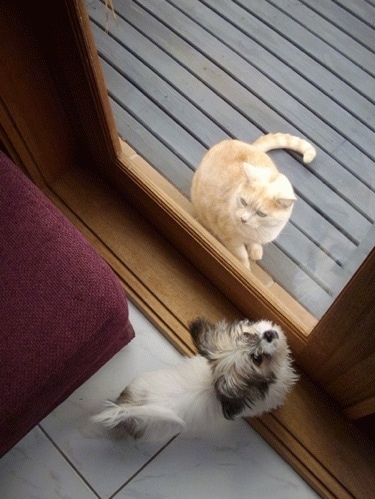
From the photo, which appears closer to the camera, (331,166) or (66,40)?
(66,40)

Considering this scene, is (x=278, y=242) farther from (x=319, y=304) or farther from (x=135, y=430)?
(x=135, y=430)

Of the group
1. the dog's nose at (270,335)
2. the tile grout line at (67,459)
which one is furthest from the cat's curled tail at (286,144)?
the tile grout line at (67,459)

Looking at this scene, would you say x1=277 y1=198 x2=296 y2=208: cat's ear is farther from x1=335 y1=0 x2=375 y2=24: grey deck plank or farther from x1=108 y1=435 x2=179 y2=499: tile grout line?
x1=335 y1=0 x2=375 y2=24: grey deck plank

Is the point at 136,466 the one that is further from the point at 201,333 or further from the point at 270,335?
the point at 270,335

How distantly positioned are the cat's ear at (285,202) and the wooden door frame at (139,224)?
0.19 metres

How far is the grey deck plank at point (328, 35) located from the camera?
149 cm

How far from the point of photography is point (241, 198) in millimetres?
1198

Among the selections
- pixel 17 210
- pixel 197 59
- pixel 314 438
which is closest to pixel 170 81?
pixel 197 59

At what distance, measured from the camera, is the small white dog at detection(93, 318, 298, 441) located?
2.93ft

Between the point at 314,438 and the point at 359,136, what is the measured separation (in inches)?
32.6

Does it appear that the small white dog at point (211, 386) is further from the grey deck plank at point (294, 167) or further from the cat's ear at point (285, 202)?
the grey deck plank at point (294, 167)

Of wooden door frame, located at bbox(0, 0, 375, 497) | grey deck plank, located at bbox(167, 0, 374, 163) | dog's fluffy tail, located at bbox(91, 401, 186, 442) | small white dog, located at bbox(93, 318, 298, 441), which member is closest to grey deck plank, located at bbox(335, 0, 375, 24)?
grey deck plank, located at bbox(167, 0, 374, 163)

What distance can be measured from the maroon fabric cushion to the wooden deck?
538 millimetres

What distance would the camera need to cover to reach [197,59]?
1.50 metres
